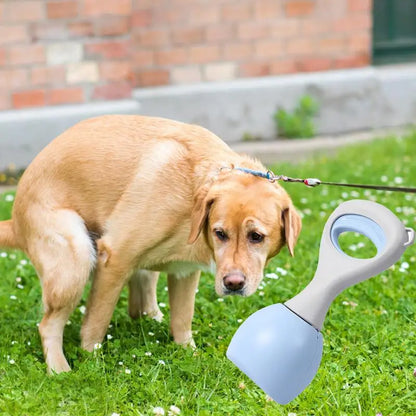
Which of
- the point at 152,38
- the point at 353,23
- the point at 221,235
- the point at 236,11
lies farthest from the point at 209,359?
the point at 353,23

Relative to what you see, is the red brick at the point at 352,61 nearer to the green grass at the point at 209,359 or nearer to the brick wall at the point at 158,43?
the brick wall at the point at 158,43

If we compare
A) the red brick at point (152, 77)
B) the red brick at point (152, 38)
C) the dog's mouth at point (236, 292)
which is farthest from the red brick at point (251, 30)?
the dog's mouth at point (236, 292)

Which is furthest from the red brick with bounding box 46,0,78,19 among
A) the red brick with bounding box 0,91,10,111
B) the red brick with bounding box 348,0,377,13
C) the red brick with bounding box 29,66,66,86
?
the red brick with bounding box 348,0,377,13

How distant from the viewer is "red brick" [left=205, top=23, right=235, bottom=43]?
9.26m

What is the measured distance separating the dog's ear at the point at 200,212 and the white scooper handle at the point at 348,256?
91cm

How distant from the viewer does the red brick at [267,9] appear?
368 inches

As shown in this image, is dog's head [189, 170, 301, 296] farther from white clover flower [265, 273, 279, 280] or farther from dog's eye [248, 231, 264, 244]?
white clover flower [265, 273, 279, 280]

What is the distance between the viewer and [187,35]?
9180 millimetres

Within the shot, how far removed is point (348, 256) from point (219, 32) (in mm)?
6646

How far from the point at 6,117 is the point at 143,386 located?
483 centimetres

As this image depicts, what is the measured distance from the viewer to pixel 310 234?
620 cm

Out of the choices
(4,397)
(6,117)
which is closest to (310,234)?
(4,397)

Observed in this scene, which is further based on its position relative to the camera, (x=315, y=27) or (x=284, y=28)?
(x=315, y=27)

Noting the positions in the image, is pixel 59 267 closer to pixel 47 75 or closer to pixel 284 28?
pixel 47 75
